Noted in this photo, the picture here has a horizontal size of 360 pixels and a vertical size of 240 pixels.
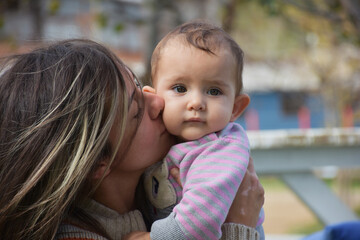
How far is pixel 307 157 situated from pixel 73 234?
2.47m

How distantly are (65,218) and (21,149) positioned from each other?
274 millimetres

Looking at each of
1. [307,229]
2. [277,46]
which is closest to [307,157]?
[307,229]

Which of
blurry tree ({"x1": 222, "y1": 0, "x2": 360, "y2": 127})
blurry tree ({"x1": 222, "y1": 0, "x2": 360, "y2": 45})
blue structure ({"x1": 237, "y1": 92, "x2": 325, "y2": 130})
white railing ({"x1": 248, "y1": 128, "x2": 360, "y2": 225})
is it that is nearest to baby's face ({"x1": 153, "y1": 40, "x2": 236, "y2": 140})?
white railing ({"x1": 248, "y1": 128, "x2": 360, "y2": 225})

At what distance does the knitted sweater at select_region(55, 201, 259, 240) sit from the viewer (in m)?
1.54

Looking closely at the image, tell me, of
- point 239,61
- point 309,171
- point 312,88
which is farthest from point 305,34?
point 239,61

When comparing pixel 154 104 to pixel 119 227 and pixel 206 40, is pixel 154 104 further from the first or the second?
pixel 119 227

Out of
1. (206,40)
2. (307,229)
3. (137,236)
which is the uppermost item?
(206,40)

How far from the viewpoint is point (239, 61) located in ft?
5.55

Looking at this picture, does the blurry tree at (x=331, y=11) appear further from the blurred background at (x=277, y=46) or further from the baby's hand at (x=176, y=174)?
the baby's hand at (x=176, y=174)

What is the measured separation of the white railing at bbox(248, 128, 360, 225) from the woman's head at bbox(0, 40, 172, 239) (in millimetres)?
2276

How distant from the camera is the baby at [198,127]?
1431 millimetres

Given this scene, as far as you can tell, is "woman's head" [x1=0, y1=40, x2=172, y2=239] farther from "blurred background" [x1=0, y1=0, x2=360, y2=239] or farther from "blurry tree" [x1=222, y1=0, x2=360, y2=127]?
"blurry tree" [x1=222, y1=0, x2=360, y2=127]

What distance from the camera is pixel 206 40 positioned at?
160cm

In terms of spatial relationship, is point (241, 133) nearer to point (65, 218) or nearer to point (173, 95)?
point (173, 95)
